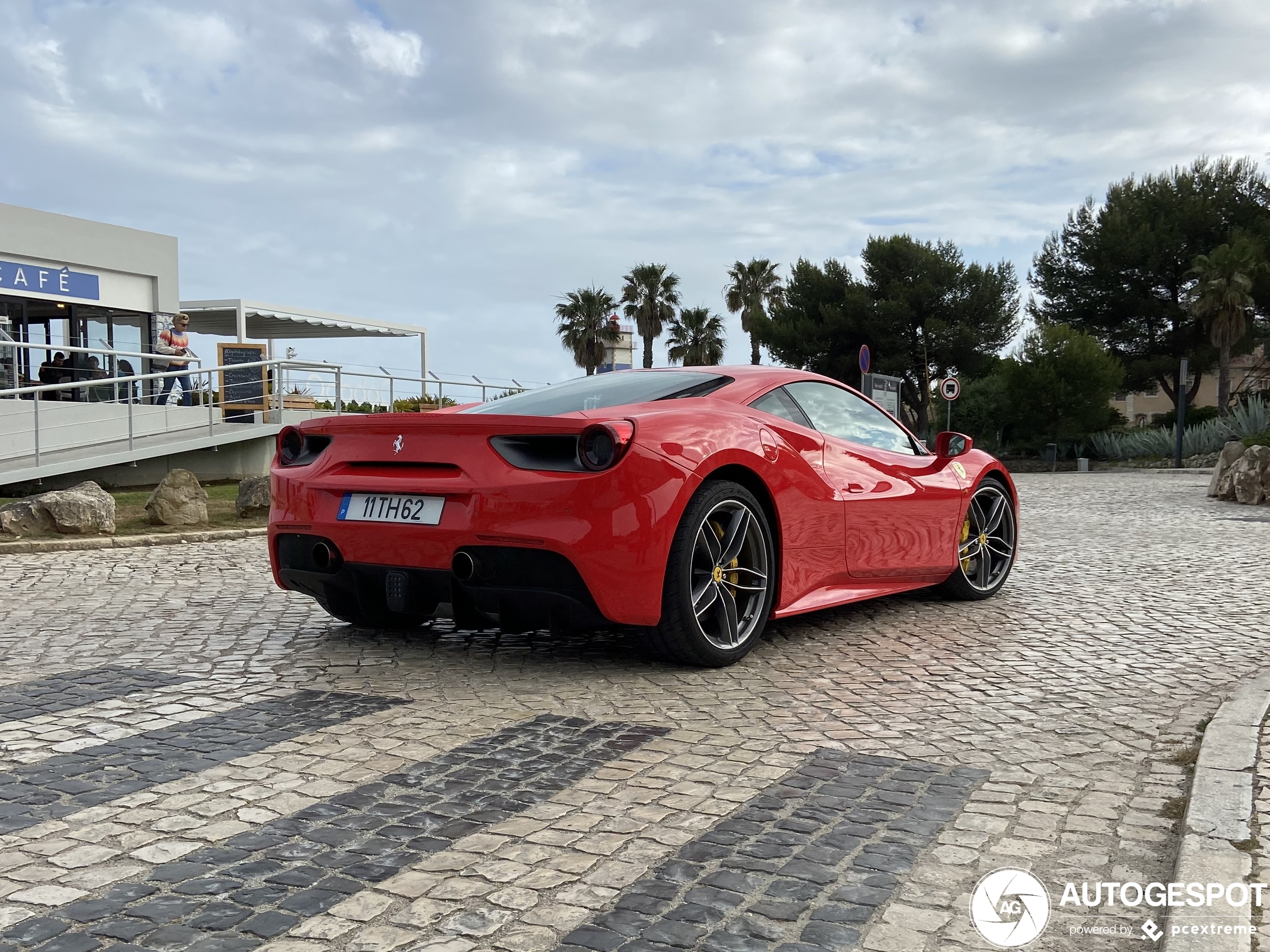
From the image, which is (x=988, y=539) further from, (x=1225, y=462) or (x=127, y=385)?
(x=127, y=385)

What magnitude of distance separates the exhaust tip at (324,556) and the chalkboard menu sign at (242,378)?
15.1m

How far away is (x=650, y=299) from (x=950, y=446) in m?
52.6

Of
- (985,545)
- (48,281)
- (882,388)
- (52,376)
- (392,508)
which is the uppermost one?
(48,281)

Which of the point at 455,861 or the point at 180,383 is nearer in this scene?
the point at 455,861

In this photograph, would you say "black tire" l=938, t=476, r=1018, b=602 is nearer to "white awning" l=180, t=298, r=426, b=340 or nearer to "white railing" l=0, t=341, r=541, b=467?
"white railing" l=0, t=341, r=541, b=467

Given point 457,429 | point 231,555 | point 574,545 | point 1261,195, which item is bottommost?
point 231,555

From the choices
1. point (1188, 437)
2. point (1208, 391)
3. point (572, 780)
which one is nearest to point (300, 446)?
point (572, 780)

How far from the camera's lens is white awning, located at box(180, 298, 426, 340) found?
94.0ft

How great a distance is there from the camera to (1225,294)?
47.1 m

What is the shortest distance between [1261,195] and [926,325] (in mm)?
18989

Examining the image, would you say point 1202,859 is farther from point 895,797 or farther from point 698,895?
point 698,895

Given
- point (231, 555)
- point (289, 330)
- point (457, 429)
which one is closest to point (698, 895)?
point (457, 429)

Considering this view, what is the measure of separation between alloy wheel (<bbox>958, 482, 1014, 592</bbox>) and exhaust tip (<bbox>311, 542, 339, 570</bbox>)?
3665 millimetres

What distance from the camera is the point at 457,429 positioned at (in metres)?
4.70
